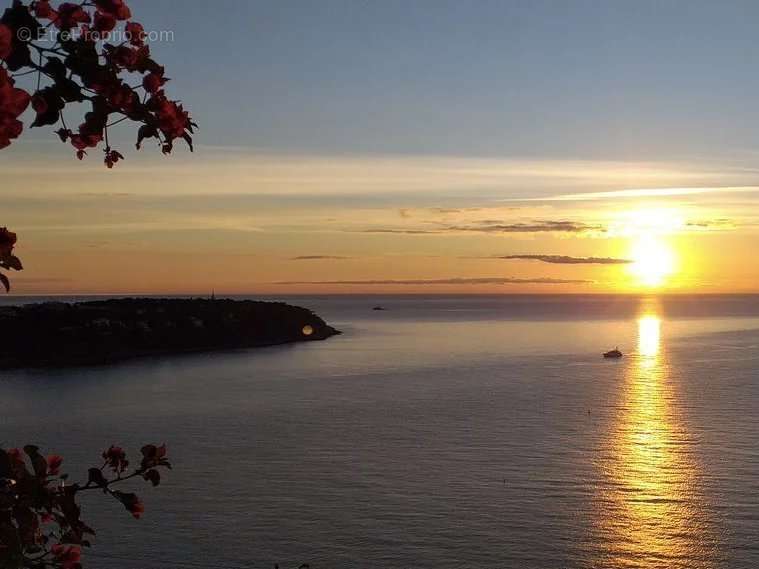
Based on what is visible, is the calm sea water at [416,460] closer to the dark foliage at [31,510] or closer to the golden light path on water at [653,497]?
the golden light path on water at [653,497]

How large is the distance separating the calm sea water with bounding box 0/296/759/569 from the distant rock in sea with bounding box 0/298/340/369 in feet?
38.7

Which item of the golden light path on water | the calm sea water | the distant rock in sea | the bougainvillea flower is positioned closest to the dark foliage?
the bougainvillea flower

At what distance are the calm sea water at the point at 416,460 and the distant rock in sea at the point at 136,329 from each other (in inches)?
464

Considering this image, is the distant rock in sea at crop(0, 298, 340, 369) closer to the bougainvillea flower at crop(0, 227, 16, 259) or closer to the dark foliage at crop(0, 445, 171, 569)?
the dark foliage at crop(0, 445, 171, 569)

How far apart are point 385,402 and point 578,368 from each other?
37.3 meters

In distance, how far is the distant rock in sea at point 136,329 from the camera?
103938 mm

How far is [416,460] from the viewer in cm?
4588

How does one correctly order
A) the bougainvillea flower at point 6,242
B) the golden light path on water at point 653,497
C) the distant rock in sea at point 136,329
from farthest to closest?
1. the distant rock in sea at point 136,329
2. the golden light path on water at point 653,497
3. the bougainvillea flower at point 6,242

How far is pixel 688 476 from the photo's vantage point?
41.9 meters

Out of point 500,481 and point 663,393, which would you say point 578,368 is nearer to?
point 663,393

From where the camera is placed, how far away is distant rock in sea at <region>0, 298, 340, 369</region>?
103938mm

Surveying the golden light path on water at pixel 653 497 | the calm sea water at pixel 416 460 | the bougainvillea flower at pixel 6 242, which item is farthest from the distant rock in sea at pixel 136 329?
the bougainvillea flower at pixel 6 242

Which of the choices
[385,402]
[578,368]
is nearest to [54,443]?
[385,402]

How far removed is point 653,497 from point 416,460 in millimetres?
12696
